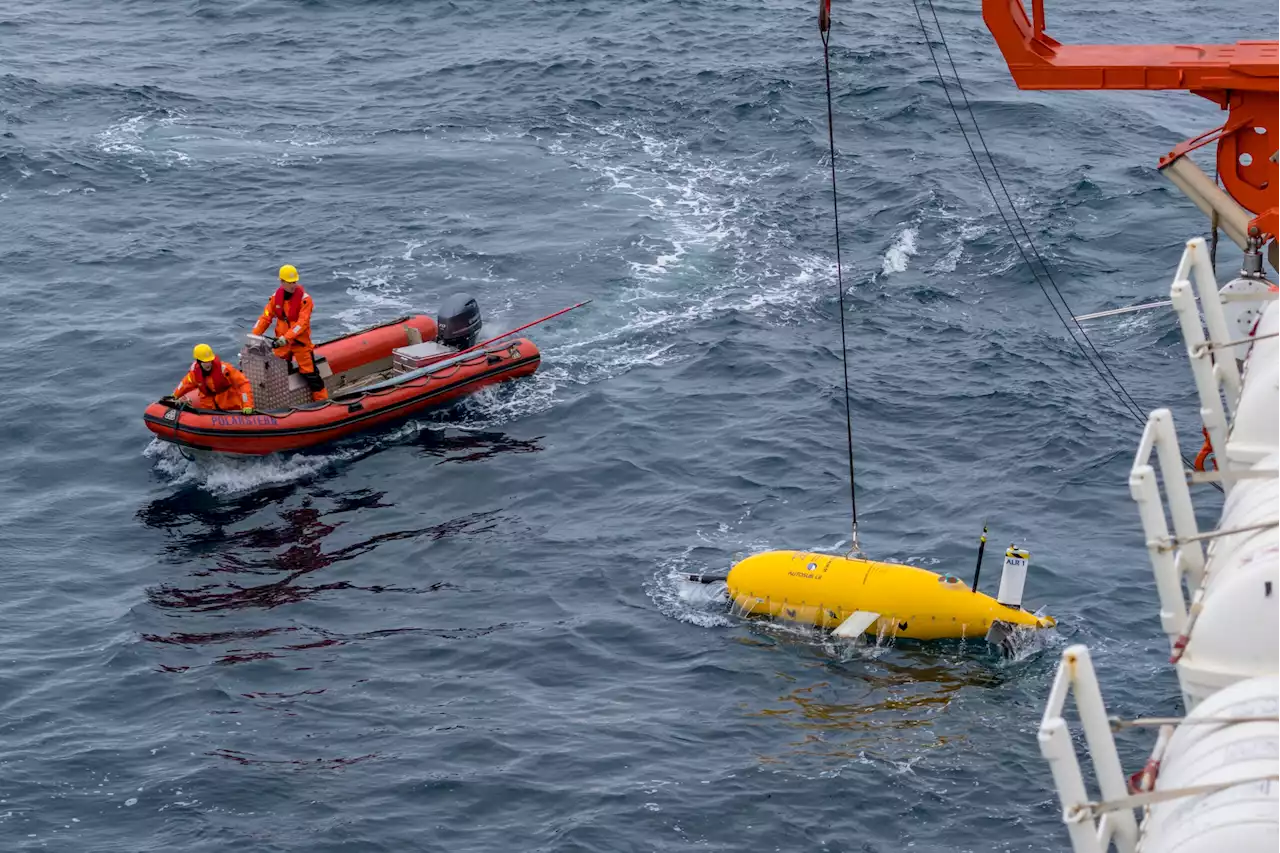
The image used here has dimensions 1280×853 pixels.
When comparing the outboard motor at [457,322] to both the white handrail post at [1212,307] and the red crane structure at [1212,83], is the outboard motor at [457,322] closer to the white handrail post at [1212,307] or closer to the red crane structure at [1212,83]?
the red crane structure at [1212,83]

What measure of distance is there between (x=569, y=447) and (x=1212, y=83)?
1079 cm

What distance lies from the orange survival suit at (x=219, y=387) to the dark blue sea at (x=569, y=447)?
2.98 ft

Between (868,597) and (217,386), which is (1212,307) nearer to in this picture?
(868,597)

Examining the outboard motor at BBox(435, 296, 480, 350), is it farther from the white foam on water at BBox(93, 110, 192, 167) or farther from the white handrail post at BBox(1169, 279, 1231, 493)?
the white handrail post at BBox(1169, 279, 1231, 493)

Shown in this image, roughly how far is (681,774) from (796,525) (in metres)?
5.28

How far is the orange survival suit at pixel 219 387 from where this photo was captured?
21.1 m

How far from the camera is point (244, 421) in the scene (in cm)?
2108

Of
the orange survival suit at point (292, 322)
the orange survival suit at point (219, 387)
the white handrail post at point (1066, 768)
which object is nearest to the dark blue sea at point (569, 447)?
the orange survival suit at point (219, 387)

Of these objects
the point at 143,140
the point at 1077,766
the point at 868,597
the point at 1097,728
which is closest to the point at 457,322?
the point at 868,597

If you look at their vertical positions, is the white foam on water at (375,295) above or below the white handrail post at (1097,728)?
below

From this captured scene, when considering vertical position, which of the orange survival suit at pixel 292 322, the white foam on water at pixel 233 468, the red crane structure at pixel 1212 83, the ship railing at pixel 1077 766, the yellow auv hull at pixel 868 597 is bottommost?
the yellow auv hull at pixel 868 597

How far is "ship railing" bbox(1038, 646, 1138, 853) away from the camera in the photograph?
6.62 metres

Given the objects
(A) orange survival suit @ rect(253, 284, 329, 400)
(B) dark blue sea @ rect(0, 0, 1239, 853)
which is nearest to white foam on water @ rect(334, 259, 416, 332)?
(B) dark blue sea @ rect(0, 0, 1239, 853)

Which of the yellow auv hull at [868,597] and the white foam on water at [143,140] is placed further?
the white foam on water at [143,140]
